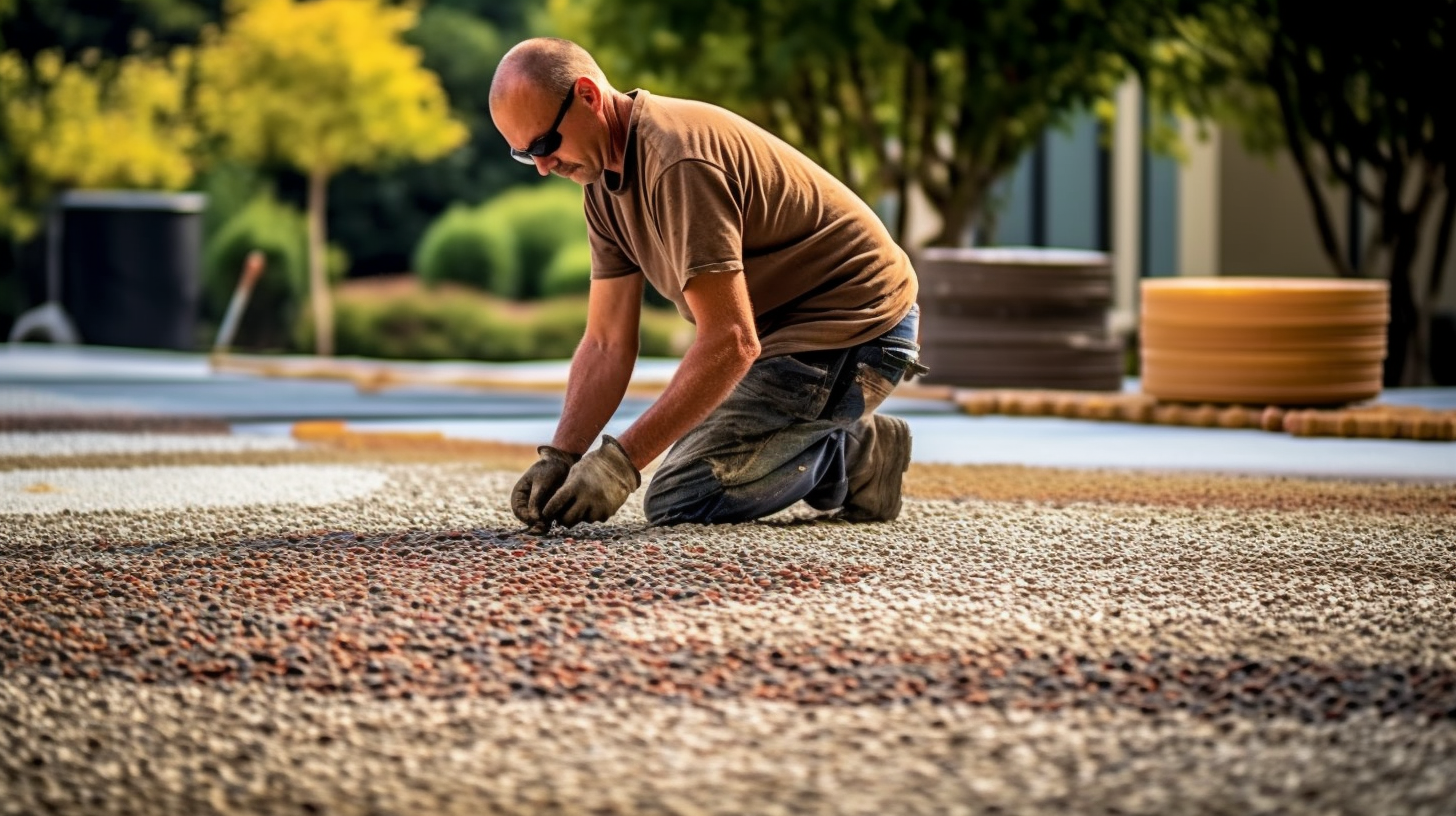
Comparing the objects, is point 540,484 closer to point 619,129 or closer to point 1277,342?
point 619,129

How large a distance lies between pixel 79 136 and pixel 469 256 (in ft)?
12.5

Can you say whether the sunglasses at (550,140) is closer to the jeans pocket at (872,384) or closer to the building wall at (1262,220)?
the jeans pocket at (872,384)

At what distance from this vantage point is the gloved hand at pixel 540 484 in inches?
185

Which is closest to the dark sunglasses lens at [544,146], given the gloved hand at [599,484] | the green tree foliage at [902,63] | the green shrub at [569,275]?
the gloved hand at [599,484]

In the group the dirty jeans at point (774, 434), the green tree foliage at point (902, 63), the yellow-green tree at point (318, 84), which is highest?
the yellow-green tree at point (318, 84)

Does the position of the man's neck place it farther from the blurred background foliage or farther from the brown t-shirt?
the blurred background foliage

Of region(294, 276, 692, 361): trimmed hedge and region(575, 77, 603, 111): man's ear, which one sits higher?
region(575, 77, 603, 111): man's ear

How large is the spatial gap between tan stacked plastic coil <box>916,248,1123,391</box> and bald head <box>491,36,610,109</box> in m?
6.37

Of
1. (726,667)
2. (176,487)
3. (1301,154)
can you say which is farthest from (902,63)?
(726,667)

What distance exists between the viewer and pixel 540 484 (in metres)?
4.69

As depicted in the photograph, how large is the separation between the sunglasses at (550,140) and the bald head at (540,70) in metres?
0.02

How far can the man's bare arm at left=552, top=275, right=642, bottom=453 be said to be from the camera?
4.84 meters

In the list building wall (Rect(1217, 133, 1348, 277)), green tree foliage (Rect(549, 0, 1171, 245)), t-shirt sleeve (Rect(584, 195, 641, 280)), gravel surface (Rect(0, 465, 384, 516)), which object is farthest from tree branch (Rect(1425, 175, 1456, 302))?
t-shirt sleeve (Rect(584, 195, 641, 280))

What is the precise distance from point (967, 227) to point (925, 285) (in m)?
2.04
